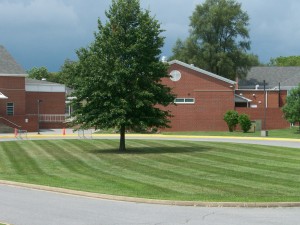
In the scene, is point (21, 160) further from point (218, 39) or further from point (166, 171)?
point (218, 39)

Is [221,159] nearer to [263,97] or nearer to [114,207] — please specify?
[114,207]

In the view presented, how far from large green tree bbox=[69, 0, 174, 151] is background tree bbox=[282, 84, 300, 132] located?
25827 millimetres

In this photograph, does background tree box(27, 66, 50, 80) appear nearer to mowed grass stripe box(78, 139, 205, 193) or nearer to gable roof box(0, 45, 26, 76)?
gable roof box(0, 45, 26, 76)

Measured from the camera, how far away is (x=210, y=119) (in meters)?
61.2

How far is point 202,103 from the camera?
61.2 m

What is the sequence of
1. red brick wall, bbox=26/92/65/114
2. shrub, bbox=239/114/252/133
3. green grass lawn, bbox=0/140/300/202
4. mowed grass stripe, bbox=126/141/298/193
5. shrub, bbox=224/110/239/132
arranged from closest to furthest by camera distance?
green grass lawn, bbox=0/140/300/202
mowed grass stripe, bbox=126/141/298/193
shrub, bbox=239/114/252/133
shrub, bbox=224/110/239/132
red brick wall, bbox=26/92/65/114

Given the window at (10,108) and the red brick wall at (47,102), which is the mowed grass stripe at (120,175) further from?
the red brick wall at (47,102)

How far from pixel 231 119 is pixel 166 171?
36.8 meters

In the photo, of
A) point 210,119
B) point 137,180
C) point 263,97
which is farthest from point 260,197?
point 263,97

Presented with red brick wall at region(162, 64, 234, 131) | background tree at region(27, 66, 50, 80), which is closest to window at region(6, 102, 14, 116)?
red brick wall at region(162, 64, 234, 131)

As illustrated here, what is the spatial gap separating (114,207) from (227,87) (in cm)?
4821

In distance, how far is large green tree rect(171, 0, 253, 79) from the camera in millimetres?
83312

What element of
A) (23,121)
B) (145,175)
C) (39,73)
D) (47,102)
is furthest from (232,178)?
(39,73)

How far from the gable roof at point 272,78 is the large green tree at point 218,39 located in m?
1.90
